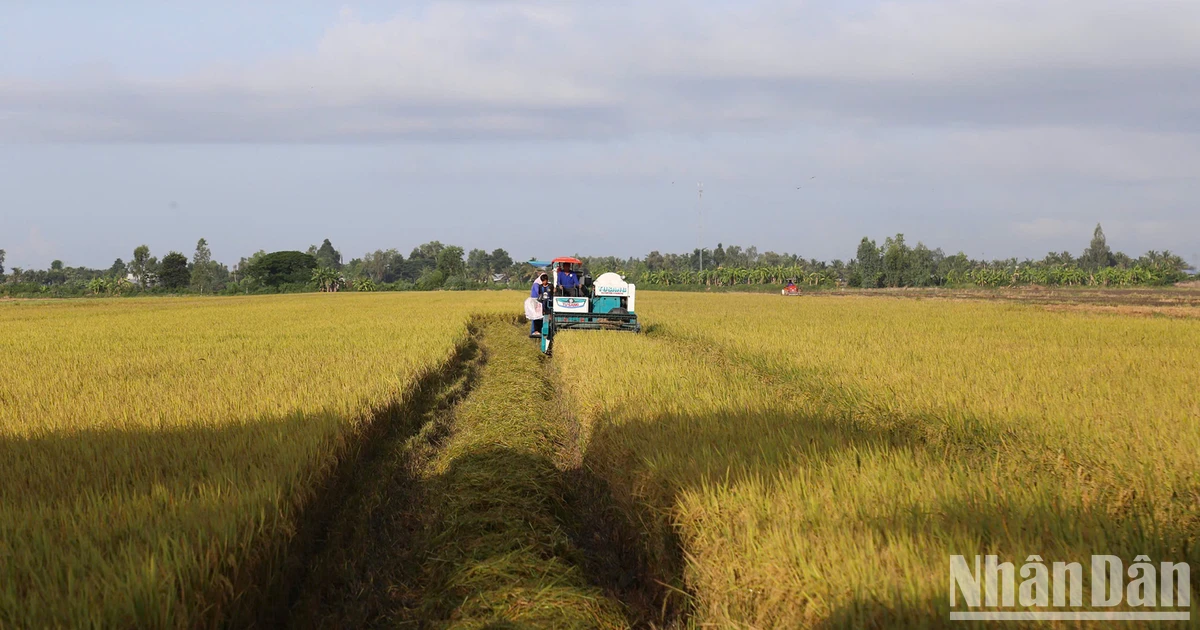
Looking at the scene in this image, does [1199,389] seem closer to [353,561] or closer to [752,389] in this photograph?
[752,389]

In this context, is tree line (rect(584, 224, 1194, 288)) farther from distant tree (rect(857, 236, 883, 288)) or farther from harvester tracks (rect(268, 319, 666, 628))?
harvester tracks (rect(268, 319, 666, 628))

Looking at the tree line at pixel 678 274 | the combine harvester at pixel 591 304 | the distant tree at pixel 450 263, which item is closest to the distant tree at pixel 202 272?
the tree line at pixel 678 274

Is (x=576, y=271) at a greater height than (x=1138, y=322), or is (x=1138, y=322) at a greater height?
(x=576, y=271)

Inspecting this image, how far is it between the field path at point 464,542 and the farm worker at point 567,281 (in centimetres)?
914

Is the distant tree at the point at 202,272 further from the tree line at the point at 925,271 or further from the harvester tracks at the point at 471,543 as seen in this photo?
the harvester tracks at the point at 471,543

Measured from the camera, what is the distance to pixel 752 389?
804cm

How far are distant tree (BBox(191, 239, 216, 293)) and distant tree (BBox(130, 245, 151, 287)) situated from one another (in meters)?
6.35

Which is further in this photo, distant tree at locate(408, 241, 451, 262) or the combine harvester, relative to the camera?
distant tree at locate(408, 241, 451, 262)

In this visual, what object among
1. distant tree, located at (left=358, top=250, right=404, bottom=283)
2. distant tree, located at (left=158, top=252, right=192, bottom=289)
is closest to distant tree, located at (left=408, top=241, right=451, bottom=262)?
distant tree, located at (left=358, top=250, right=404, bottom=283)

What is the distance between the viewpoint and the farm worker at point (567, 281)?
17172 mm

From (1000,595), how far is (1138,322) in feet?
64.6

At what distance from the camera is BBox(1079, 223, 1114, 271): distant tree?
12359cm

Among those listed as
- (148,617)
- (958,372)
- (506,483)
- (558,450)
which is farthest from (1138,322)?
(148,617)

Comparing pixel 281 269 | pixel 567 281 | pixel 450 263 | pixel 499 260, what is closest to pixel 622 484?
pixel 567 281
